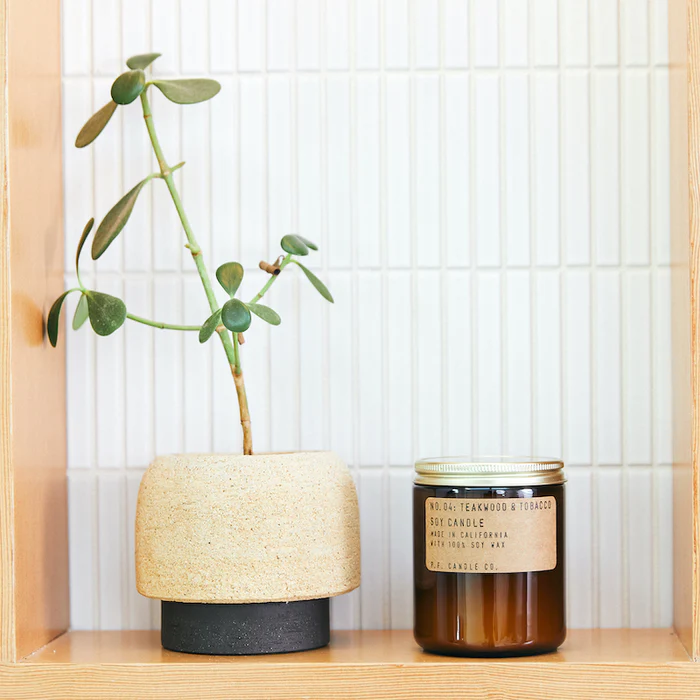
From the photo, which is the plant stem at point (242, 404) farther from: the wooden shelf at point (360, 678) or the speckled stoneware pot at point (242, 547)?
the wooden shelf at point (360, 678)

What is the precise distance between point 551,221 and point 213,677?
18.3 inches

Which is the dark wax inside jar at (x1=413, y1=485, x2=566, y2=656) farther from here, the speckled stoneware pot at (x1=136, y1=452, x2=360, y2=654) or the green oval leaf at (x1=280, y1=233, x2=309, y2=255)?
the green oval leaf at (x1=280, y1=233, x2=309, y2=255)

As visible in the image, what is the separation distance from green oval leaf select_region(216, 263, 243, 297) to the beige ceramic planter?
124 mm

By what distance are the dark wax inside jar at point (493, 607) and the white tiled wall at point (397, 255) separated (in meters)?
0.14

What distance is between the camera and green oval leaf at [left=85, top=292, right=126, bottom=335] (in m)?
0.70

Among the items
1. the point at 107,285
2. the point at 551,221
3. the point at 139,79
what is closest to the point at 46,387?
the point at 107,285

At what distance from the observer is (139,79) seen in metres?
0.69

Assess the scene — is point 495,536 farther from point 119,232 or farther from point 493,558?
point 119,232

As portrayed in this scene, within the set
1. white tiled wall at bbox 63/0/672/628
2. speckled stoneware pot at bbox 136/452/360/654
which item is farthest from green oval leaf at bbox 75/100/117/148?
speckled stoneware pot at bbox 136/452/360/654

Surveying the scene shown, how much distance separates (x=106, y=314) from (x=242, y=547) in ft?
0.67

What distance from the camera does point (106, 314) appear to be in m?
0.70

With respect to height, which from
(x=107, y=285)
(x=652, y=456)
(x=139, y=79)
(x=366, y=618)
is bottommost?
(x=366, y=618)

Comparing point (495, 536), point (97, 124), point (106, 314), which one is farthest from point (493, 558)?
point (97, 124)

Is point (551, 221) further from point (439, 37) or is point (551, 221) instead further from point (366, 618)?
point (366, 618)
